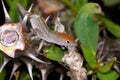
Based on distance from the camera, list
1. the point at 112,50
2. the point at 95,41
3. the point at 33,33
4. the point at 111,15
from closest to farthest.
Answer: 1. the point at 33,33
2. the point at 95,41
3. the point at 112,50
4. the point at 111,15

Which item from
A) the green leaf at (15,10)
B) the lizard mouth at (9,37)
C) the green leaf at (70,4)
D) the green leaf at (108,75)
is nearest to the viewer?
the lizard mouth at (9,37)

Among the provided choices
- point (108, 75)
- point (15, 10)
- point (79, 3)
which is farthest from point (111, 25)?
point (15, 10)

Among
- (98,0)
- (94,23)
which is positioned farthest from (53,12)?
(94,23)

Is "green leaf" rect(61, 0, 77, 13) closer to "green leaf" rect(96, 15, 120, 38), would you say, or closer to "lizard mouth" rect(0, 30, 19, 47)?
"green leaf" rect(96, 15, 120, 38)

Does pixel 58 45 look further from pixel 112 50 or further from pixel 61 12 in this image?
pixel 61 12

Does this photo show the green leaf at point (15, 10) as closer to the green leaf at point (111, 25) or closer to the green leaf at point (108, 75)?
the green leaf at point (111, 25)

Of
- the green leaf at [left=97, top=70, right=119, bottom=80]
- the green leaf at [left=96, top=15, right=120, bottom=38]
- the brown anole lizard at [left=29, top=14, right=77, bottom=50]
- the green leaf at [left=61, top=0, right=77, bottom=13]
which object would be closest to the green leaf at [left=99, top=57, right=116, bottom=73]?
the green leaf at [left=97, top=70, right=119, bottom=80]

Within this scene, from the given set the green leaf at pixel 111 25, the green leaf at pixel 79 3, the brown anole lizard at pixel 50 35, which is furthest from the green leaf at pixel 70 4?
the brown anole lizard at pixel 50 35
